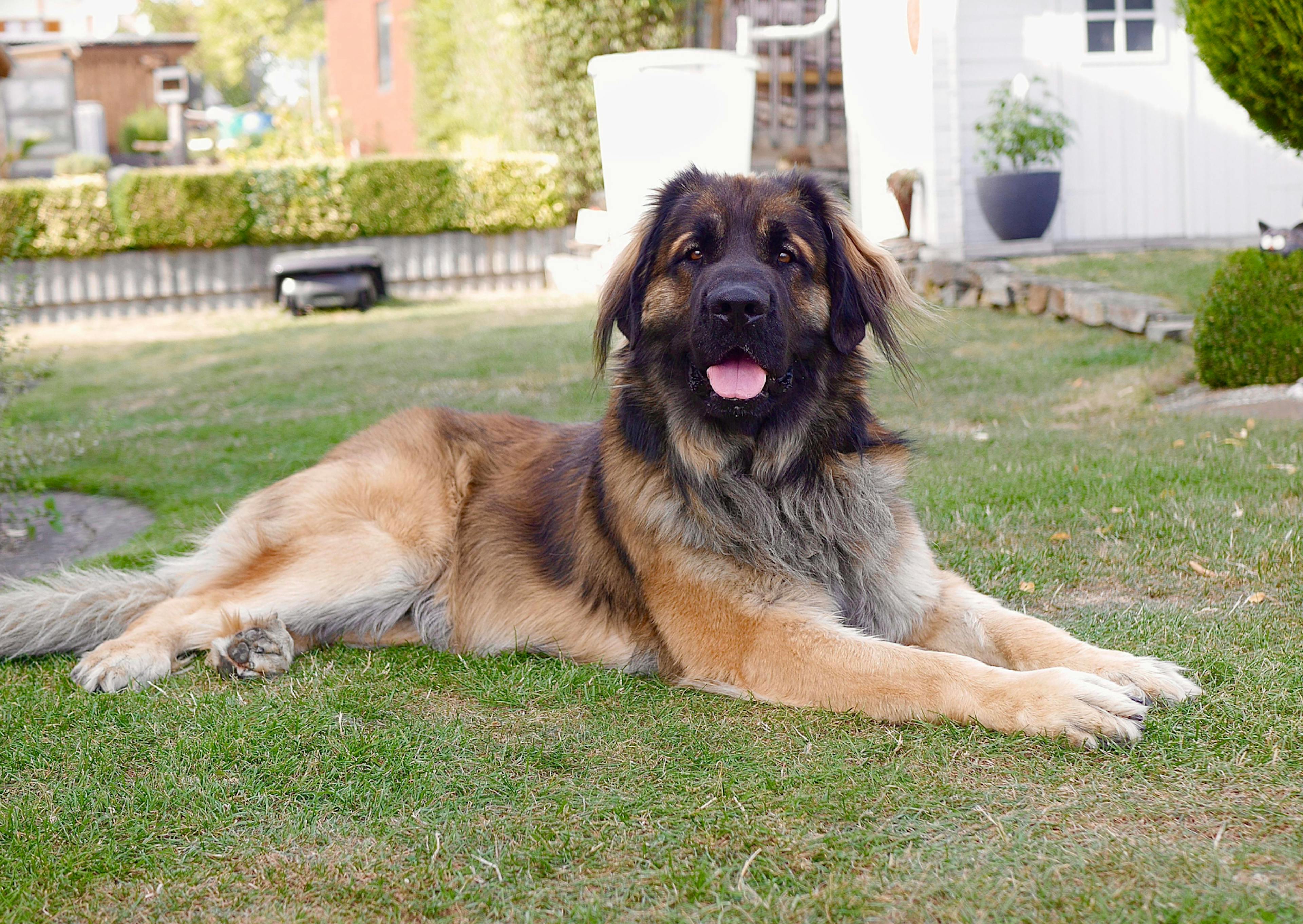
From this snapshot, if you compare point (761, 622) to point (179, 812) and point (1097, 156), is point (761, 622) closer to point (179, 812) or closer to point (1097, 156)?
point (179, 812)

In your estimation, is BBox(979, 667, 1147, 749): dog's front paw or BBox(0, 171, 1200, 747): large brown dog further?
BBox(0, 171, 1200, 747): large brown dog

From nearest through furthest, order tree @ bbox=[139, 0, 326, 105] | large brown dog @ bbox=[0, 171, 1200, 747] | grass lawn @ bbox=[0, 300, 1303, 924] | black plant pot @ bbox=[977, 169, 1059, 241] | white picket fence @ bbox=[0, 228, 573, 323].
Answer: grass lawn @ bbox=[0, 300, 1303, 924], large brown dog @ bbox=[0, 171, 1200, 747], black plant pot @ bbox=[977, 169, 1059, 241], white picket fence @ bbox=[0, 228, 573, 323], tree @ bbox=[139, 0, 326, 105]

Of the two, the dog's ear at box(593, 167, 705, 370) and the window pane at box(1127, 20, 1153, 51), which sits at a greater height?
the window pane at box(1127, 20, 1153, 51)

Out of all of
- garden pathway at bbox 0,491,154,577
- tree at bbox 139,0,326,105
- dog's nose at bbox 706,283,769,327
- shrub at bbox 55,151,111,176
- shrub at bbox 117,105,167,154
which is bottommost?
garden pathway at bbox 0,491,154,577

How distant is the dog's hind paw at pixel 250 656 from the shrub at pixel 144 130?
33.4m

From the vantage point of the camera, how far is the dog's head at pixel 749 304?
335cm

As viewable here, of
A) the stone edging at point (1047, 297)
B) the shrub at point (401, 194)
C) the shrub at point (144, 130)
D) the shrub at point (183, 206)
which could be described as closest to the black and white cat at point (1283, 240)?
the stone edging at point (1047, 297)

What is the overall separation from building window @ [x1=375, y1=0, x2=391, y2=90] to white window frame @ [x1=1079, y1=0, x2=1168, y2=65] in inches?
667

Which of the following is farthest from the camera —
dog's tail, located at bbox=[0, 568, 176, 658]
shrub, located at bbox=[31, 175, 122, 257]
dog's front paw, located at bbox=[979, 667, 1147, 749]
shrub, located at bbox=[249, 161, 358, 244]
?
shrub, located at bbox=[249, 161, 358, 244]

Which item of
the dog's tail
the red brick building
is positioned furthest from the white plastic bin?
the red brick building

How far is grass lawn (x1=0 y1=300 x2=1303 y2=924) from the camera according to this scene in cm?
219

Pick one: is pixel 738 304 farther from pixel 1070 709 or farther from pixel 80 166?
pixel 80 166

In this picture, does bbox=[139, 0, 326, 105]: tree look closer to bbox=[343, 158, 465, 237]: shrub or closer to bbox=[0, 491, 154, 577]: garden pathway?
bbox=[343, 158, 465, 237]: shrub

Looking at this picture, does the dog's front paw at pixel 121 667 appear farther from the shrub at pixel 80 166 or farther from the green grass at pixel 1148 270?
the shrub at pixel 80 166
